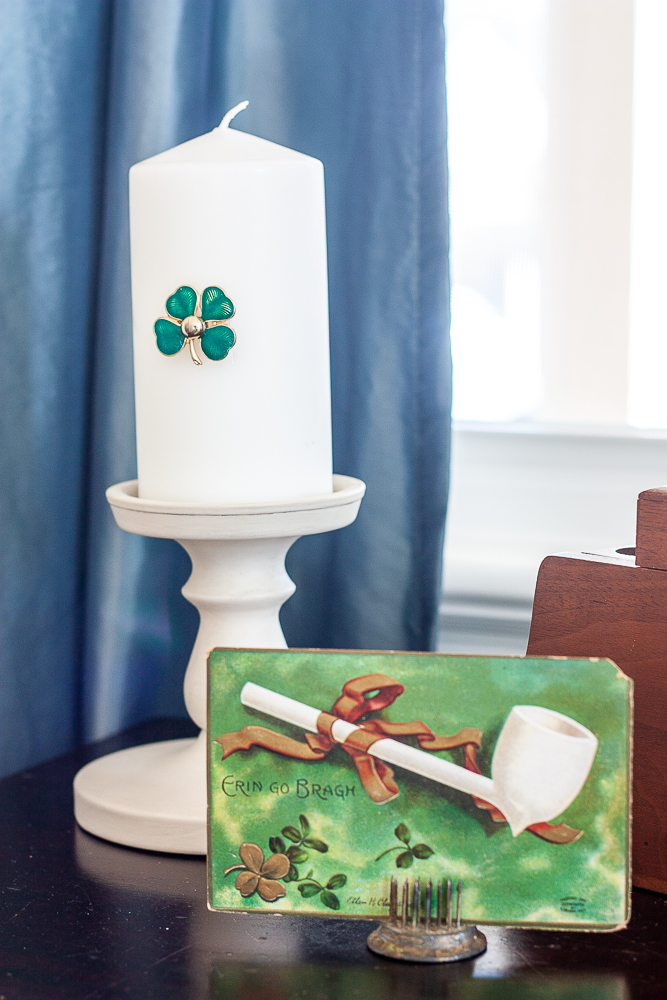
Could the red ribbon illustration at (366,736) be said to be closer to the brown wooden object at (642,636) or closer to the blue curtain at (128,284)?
the brown wooden object at (642,636)

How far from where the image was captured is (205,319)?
67 cm

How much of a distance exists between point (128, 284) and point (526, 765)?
1.86 ft

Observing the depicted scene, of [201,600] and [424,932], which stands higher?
[201,600]

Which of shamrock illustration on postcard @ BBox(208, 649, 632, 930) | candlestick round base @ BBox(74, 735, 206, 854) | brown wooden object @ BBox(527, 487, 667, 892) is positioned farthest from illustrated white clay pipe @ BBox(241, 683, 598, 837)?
candlestick round base @ BBox(74, 735, 206, 854)

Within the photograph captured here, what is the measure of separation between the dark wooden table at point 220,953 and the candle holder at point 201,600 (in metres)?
0.03

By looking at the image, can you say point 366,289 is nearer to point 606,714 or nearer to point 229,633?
point 229,633

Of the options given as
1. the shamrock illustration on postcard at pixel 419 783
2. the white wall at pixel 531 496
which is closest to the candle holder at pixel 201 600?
the shamrock illustration on postcard at pixel 419 783

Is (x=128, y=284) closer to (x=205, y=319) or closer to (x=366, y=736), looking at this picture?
(x=205, y=319)

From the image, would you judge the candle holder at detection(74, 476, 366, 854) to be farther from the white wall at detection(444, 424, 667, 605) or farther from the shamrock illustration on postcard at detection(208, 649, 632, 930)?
the white wall at detection(444, 424, 667, 605)

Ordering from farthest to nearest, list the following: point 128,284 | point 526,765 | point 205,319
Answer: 1. point 128,284
2. point 205,319
3. point 526,765

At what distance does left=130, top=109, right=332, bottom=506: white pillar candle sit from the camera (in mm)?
668

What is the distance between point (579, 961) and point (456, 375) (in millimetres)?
589

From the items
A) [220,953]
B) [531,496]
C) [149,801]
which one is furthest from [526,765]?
[531,496]

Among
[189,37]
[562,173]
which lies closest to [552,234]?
[562,173]
